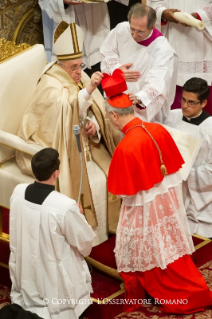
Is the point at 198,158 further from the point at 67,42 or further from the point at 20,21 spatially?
the point at 20,21

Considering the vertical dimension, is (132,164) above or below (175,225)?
above

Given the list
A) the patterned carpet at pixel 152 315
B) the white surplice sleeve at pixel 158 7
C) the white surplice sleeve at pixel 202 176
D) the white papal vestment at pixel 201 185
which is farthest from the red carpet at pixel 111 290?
the white surplice sleeve at pixel 158 7

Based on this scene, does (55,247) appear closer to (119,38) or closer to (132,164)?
(132,164)

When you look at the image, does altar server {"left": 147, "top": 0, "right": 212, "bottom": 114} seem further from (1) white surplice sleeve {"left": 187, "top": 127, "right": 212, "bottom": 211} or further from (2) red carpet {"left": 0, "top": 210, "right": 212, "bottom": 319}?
(2) red carpet {"left": 0, "top": 210, "right": 212, "bottom": 319}

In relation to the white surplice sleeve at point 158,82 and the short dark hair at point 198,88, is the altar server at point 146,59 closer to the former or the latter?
the white surplice sleeve at point 158,82

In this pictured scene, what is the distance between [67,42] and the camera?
5.05 metres

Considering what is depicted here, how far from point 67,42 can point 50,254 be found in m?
2.06

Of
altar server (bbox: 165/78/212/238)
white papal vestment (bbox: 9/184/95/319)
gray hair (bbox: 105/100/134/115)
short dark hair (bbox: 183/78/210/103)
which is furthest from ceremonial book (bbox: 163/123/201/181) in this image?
white papal vestment (bbox: 9/184/95/319)

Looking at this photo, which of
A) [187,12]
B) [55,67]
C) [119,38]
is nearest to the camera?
[55,67]

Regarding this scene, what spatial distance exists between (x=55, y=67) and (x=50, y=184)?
5.73ft

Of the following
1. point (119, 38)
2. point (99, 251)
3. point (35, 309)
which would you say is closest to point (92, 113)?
point (119, 38)

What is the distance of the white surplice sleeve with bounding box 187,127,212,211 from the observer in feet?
16.8

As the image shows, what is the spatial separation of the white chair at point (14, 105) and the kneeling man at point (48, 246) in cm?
103

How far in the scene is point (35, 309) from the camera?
3965 millimetres
